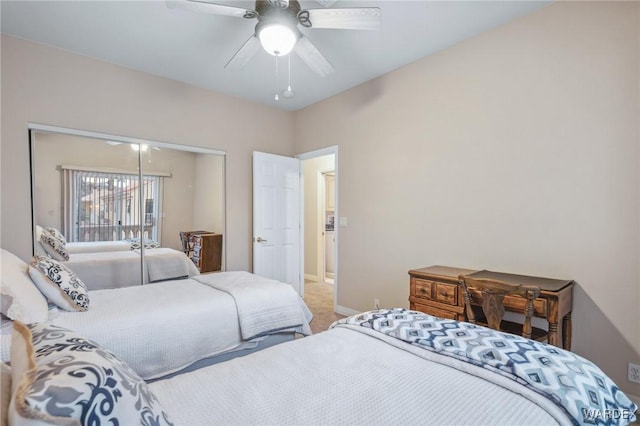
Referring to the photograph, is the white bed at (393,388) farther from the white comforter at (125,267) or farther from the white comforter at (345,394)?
the white comforter at (125,267)

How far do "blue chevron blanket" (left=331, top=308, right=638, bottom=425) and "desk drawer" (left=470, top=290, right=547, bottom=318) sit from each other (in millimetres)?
888

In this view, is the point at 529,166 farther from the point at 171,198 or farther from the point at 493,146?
the point at 171,198

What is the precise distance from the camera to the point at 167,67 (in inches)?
131

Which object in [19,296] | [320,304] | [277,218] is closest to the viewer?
[19,296]

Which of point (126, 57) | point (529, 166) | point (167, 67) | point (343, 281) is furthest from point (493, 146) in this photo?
point (126, 57)

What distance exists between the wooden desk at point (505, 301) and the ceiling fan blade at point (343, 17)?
6.24 ft

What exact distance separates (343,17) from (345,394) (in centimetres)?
202

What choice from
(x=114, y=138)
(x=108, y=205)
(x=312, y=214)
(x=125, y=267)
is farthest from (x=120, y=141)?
(x=312, y=214)

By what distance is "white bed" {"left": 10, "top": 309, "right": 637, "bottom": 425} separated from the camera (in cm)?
80

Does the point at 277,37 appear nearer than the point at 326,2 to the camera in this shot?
Yes

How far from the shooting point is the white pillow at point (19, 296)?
1.62 meters

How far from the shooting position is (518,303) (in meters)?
2.16

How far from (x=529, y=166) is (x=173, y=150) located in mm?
3527

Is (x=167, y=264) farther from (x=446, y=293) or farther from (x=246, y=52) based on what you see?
(x=446, y=293)
